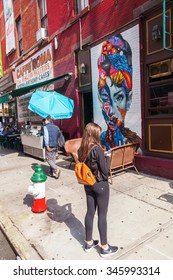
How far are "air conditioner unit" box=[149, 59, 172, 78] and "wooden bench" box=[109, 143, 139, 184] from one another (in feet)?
6.29

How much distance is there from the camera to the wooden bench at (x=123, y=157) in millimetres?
5816

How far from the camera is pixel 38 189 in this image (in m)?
4.28

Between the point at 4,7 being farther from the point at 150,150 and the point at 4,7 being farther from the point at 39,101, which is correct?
the point at 150,150

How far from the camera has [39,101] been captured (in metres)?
7.71

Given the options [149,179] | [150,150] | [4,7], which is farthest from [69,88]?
[4,7]

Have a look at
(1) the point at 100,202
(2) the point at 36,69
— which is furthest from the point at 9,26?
(1) the point at 100,202

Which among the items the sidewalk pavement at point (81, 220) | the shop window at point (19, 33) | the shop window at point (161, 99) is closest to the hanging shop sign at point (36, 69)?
the shop window at point (19, 33)

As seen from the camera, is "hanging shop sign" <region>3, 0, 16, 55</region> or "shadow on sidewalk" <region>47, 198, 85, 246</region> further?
"hanging shop sign" <region>3, 0, 16, 55</region>

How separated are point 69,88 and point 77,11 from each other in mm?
2880

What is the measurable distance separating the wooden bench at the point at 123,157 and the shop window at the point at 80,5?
5.52 metres

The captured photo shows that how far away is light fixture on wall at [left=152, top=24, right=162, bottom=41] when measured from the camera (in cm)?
562

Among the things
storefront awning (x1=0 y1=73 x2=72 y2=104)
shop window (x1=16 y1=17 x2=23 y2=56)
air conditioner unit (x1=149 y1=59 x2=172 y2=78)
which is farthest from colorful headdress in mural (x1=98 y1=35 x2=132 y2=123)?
shop window (x1=16 y1=17 x2=23 y2=56)

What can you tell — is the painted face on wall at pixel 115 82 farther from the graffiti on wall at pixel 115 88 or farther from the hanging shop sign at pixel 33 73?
the hanging shop sign at pixel 33 73

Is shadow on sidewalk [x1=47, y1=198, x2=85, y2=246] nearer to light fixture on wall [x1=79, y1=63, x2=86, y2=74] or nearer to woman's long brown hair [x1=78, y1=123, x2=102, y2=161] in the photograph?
woman's long brown hair [x1=78, y1=123, x2=102, y2=161]
